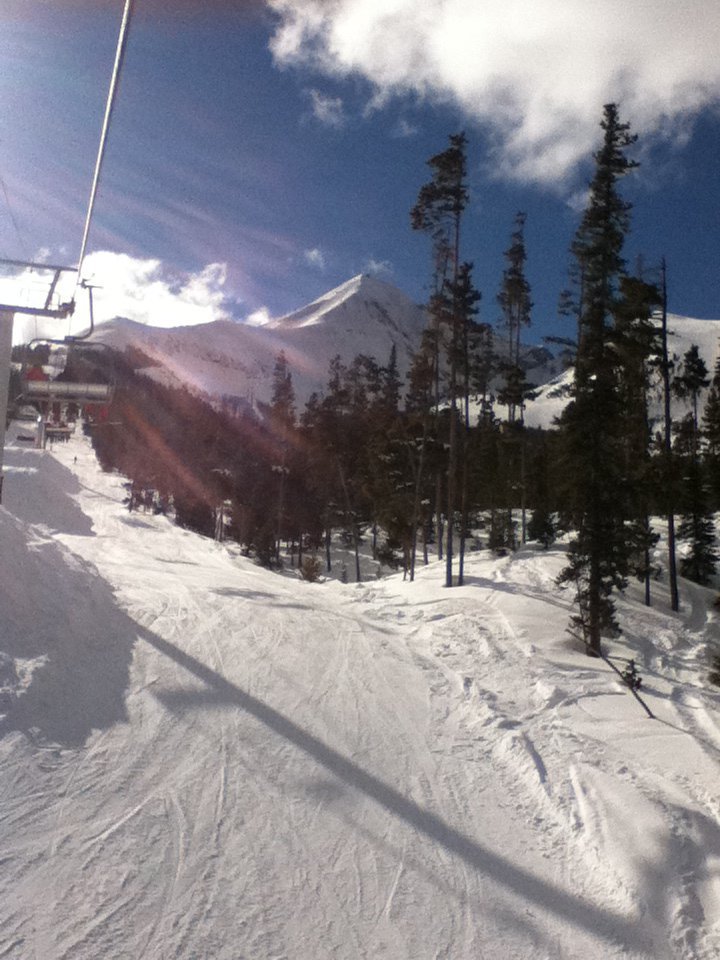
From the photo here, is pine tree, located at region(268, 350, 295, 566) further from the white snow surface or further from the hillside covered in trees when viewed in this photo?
the white snow surface

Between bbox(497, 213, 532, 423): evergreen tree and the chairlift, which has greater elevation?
bbox(497, 213, 532, 423): evergreen tree

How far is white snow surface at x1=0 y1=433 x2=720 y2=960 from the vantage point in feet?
16.1

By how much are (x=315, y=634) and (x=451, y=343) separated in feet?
48.1

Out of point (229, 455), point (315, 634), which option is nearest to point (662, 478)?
point (315, 634)

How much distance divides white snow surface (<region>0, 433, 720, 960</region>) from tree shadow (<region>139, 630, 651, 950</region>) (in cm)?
3

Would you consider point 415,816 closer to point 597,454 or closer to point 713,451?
point 597,454

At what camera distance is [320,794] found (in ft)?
21.8

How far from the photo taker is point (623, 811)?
7.40 metres

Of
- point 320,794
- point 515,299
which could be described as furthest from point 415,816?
point 515,299

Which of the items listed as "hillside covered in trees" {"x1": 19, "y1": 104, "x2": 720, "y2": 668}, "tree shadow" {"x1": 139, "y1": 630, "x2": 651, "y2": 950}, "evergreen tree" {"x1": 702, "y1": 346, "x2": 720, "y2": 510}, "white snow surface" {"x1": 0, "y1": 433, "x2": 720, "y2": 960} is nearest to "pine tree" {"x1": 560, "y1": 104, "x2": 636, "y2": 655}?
"hillside covered in trees" {"x1": 19, "y1": 104, "x2": 720, "y2": 668}

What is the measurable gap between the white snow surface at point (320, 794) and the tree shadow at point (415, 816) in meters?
0.03

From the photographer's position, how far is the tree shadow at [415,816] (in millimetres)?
5609

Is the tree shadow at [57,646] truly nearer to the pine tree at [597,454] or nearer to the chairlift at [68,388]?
the chairlift at [68,388]

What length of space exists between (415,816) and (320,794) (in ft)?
3.46
